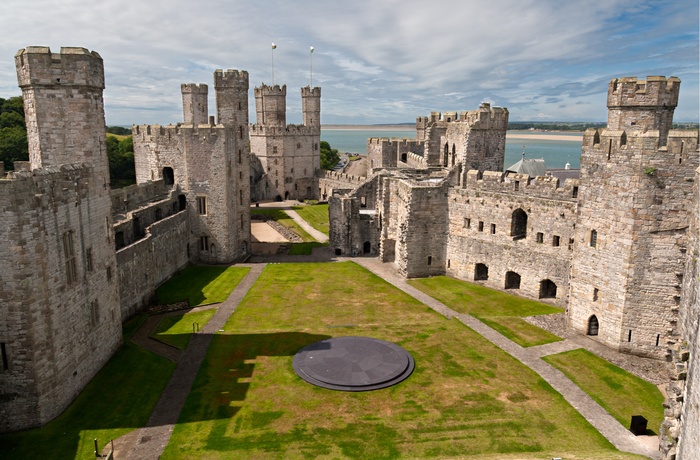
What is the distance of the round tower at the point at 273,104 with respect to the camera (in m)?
63.5

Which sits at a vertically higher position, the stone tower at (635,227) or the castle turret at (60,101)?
the castle turret at (60,101)

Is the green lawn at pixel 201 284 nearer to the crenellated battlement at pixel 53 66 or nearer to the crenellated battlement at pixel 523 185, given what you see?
the crenellated battlement at pixel 53 66

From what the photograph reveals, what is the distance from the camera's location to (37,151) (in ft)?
Result: 59.9

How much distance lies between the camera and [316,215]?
54562 millimetres

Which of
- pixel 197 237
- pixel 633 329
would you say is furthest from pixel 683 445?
pixel 197 237

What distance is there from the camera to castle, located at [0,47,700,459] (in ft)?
51.4

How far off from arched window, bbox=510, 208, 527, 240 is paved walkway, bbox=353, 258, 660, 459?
20.5 ft

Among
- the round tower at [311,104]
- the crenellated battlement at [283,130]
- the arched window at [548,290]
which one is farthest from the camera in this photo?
the round tower at [311,104]

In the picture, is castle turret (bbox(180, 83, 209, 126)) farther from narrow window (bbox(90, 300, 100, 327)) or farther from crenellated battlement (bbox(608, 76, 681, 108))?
crenellated battlement (bbox(608, 76, 681, 108))

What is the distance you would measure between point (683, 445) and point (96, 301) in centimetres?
1918

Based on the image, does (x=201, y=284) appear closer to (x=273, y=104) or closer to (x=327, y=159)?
(x=273, y=104)

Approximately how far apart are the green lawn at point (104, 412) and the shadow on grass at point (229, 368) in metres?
1.43

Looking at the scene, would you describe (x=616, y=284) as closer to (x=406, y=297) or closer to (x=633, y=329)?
(x=633, y=329)

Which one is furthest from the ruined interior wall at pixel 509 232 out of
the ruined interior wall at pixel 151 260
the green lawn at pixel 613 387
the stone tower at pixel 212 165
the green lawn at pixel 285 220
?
the ruined interior wall at pixel 151 260
